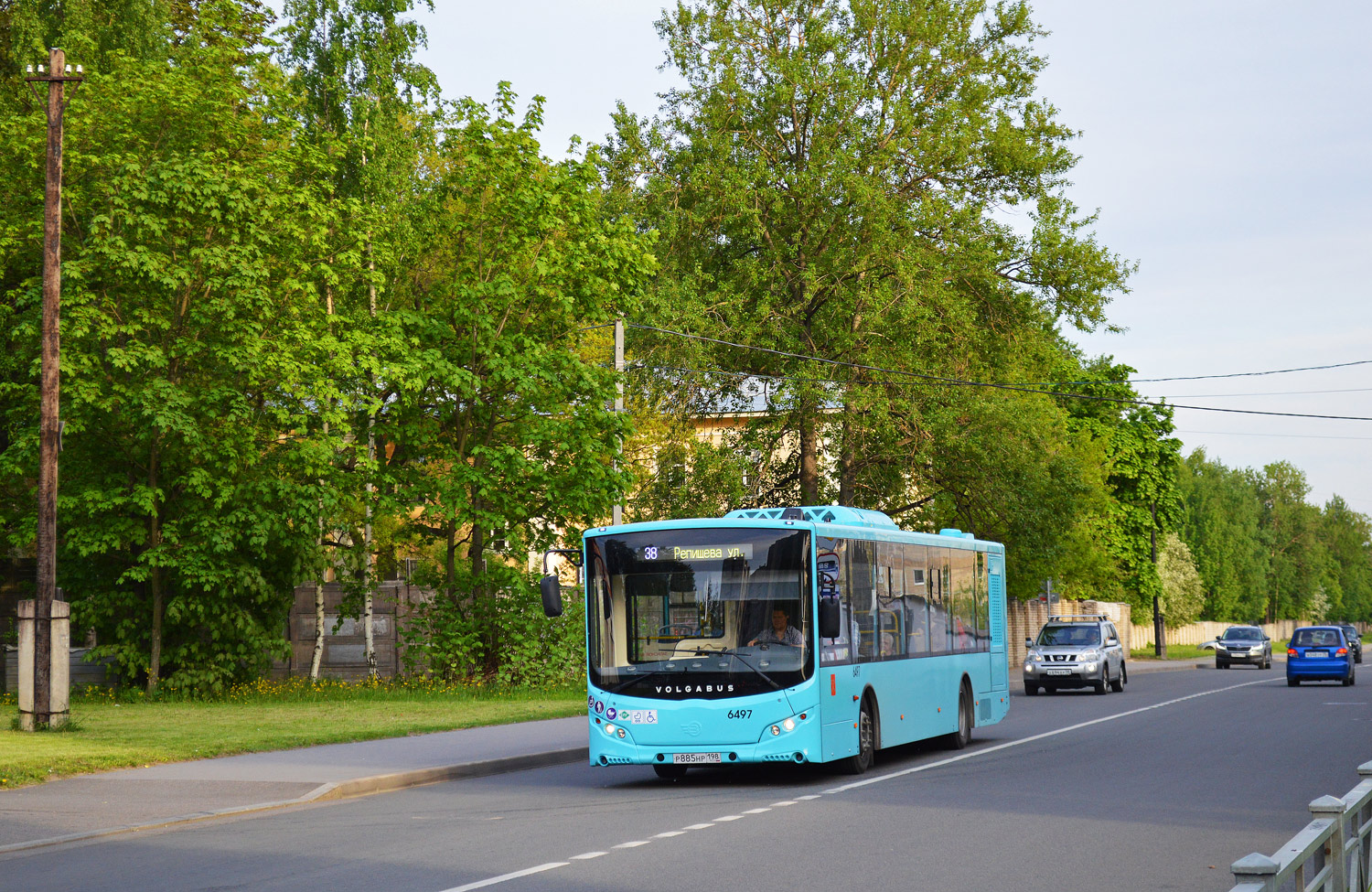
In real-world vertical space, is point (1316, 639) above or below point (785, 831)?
above

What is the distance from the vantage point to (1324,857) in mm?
5734

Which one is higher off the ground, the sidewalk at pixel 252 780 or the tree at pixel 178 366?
the tree at pixel 178 366

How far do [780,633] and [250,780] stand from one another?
225 inches

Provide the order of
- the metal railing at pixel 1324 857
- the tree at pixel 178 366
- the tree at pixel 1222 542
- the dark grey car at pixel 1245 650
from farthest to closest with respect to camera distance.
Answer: the tree at pixel 1222 542, the dark grey car at pixel 1245 650, the tree at pixel 178 366, the metal railing at pixel 1324 857

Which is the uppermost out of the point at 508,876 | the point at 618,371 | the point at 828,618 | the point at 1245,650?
the point at 618,371

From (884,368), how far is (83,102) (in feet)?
62.5

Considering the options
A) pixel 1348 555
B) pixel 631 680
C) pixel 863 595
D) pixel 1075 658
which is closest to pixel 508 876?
pixel 631 680

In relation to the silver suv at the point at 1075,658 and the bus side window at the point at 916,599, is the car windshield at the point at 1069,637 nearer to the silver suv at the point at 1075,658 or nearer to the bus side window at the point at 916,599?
the silver suv at the point at 1075,658

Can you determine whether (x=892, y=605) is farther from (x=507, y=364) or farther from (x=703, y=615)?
(x=507, y=364)

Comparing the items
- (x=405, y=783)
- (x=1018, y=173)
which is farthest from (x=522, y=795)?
(x=1018, y=173)

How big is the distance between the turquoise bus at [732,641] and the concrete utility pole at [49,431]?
8.22 m

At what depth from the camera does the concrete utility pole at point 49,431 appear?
20.1m

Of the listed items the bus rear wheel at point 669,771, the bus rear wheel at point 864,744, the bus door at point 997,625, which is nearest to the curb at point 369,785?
the bus rear wheel at point 669,771

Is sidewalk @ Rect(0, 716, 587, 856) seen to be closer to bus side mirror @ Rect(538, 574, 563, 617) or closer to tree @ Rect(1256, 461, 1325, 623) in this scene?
bus side mirror @ Rect(538, 574, 563, 617)
